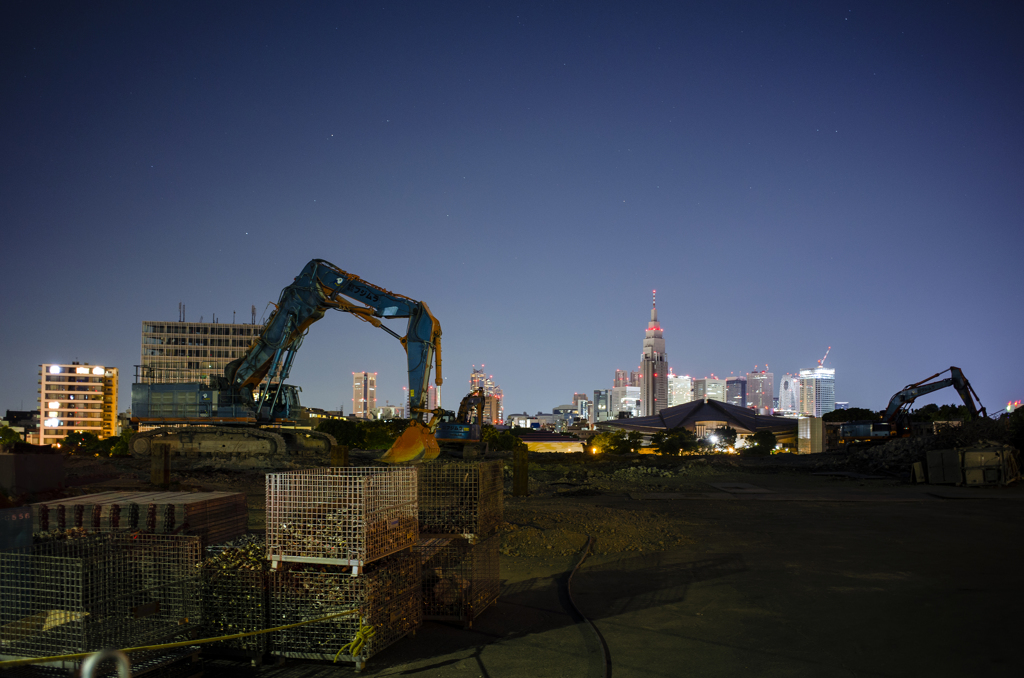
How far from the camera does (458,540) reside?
8.78 m

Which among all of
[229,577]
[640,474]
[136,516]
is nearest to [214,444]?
[640,474]

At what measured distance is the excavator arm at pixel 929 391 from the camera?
4444 centimetres

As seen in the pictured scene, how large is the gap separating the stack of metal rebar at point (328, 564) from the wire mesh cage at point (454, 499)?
6.23ft

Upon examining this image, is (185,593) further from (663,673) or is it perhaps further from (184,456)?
(184,456)

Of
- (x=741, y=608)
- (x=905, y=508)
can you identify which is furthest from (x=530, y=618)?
(x=905, y=508)

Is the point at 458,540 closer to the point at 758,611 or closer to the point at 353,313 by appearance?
Answer: the point at 758,611

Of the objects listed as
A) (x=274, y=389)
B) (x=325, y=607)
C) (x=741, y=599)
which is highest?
(x=274, y=389)

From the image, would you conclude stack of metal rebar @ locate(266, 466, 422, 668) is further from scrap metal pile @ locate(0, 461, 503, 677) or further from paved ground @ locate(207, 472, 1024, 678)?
paved ground @ locate(207, 472, 1024, 678)

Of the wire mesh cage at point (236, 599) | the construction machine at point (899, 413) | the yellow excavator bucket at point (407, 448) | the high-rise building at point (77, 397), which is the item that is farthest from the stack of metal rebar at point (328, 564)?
the high-rise building at point (77, 397)

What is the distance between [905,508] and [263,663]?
19322 mm

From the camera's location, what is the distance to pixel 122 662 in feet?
9.77

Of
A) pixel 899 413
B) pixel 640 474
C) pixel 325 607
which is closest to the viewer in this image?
pixel 325 607

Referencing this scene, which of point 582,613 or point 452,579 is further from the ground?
point 452,579

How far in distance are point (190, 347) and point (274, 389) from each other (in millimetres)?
130538
